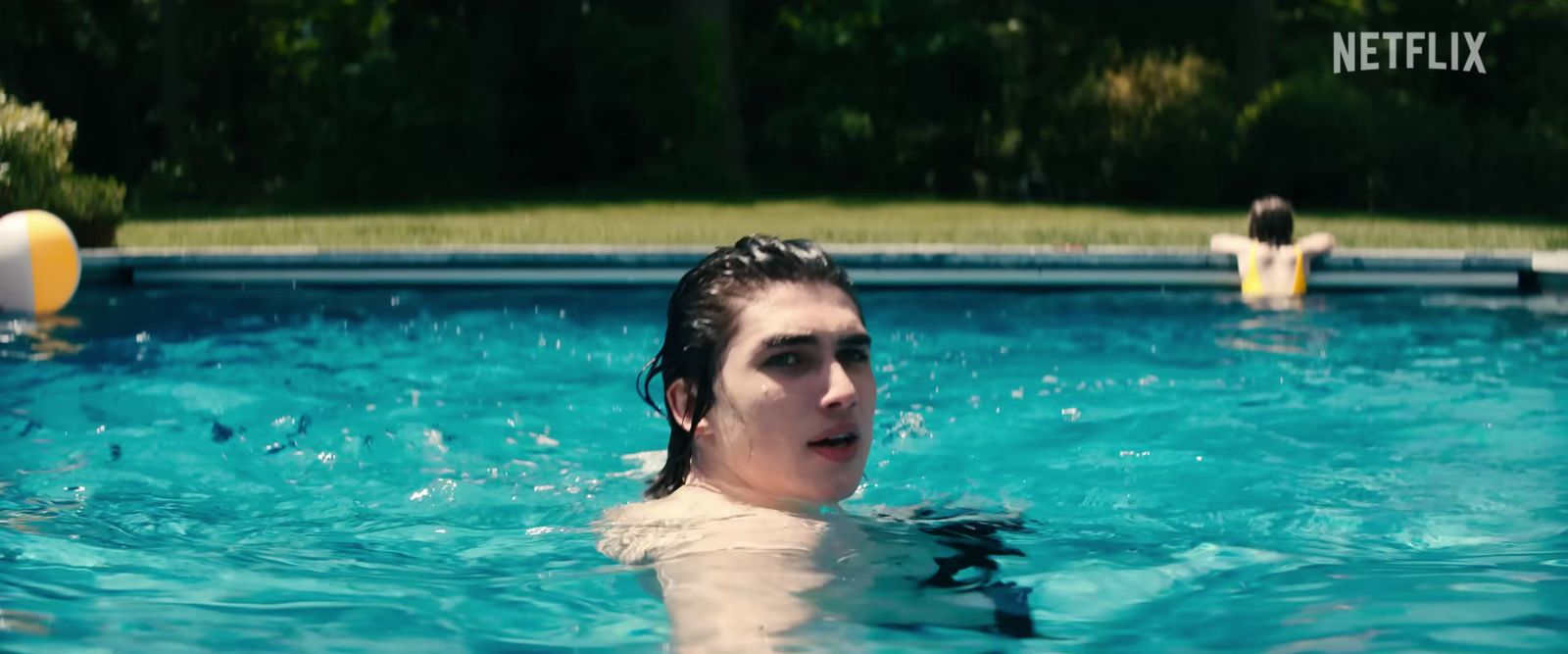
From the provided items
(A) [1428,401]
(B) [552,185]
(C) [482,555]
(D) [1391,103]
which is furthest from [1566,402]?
(B) [552,185]

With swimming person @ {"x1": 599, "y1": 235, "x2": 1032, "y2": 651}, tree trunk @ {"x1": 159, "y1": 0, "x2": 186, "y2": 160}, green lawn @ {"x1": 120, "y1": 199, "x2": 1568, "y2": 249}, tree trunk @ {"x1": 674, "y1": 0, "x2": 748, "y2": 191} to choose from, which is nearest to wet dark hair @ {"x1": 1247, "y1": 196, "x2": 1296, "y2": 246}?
green lawn @ {"x1": 120, "y1": 199, "x2": 1568, "y2": 249}

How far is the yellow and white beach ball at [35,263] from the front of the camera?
10781 millimetres

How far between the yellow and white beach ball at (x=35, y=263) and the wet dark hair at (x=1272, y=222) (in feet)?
25.6

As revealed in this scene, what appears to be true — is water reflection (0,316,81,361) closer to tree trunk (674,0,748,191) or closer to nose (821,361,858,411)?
nose (821,361,858,411)

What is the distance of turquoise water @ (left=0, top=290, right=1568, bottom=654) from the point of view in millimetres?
4258

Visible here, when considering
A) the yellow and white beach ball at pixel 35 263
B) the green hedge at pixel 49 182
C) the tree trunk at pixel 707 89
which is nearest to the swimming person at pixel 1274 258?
the yellow and white beach ball at pixel 35 263

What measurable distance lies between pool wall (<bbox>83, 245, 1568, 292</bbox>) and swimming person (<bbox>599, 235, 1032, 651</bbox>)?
28.0 feet

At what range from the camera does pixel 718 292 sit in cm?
404

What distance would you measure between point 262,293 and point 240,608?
9.01 metres

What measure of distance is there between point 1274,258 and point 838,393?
8951 mm

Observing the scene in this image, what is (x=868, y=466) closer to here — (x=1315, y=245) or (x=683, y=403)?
(x=683, y=403)

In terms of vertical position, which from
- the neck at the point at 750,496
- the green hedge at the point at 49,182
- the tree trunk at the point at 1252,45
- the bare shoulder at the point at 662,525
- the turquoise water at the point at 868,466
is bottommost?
the turquoise water at the point at 868,466

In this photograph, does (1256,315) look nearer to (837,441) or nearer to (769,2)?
(837,441)

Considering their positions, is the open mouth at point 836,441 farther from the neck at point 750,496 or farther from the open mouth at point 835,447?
the neck at point 750,496
